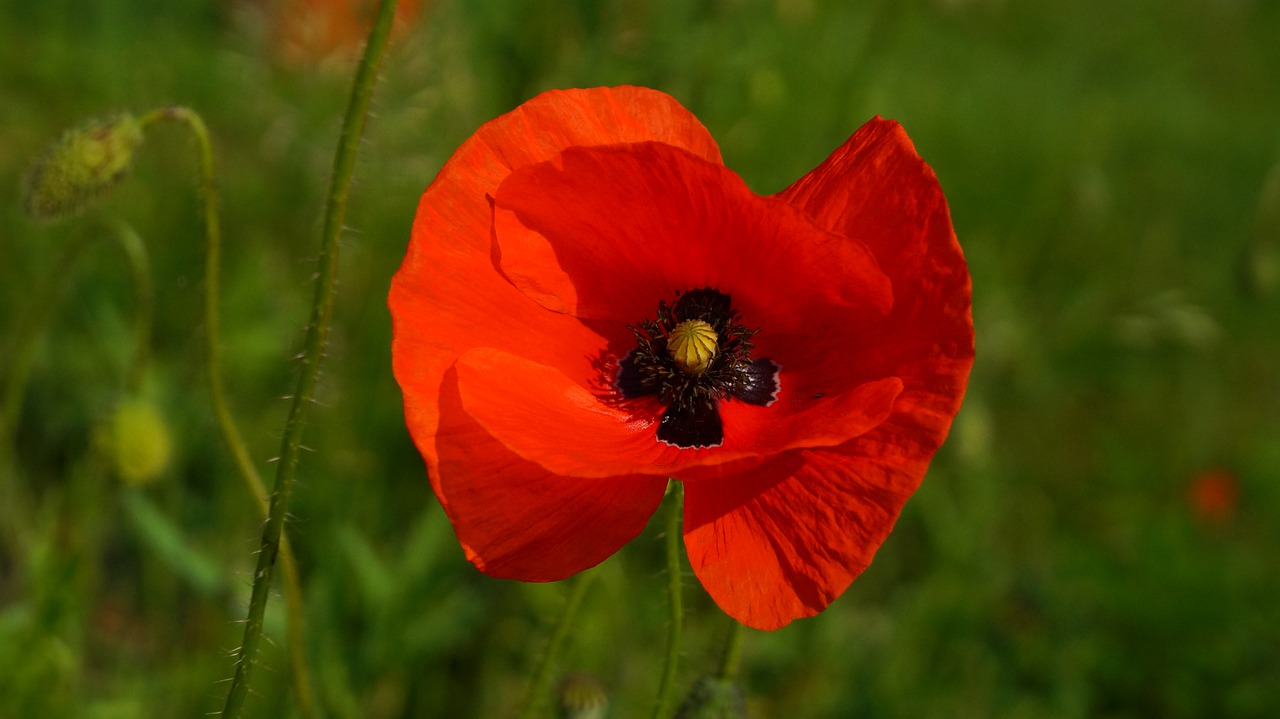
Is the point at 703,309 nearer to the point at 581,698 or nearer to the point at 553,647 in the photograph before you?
the point at 553,647

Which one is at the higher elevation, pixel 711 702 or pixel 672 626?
pixel 672 626

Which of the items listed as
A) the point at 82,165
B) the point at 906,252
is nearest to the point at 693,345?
the point at 906,252

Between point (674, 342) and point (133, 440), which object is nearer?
point (674, 342)

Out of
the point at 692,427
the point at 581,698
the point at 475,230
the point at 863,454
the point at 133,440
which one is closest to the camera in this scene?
the point at 863,454

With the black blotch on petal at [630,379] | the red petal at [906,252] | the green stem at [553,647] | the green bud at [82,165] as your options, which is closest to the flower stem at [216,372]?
the green bud at [82,165]

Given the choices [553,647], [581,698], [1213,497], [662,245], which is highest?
[662,245]
